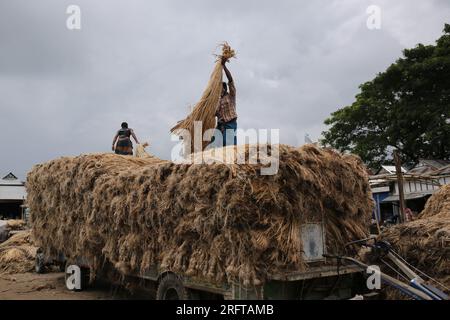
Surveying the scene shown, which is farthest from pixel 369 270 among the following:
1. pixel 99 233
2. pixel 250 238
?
pixel 99 233

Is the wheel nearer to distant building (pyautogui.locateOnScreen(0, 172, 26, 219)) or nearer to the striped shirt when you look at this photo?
the striped shirt

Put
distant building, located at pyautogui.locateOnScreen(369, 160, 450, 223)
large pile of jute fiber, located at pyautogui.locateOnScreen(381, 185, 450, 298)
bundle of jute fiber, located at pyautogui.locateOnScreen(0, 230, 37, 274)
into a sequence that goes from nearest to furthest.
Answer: large pile of jute fiber, located at pyautogui.locateOnScreen(381, 185, 450, 298) < bundle of jute fiber, located at pyautogui.locateOnScreen(0, 230, 37, 274) < distant building, located at pyautogui.locateOnScreen(369, 160, 450, 223)

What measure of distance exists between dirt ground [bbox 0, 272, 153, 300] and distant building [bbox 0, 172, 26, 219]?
23.0 m

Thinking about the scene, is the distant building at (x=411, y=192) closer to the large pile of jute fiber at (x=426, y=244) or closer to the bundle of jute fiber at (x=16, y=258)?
the large pile of jute fiber at (x=426, y=244)

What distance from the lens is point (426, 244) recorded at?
6.21 meters

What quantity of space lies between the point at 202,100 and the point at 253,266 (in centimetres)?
341

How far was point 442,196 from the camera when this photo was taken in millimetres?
8359

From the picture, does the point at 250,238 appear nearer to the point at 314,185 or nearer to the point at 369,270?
the point at 314,185

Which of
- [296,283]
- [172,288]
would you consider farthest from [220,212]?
[172,288]

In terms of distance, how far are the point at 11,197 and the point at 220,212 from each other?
31.7m

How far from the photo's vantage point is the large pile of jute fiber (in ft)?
19.7

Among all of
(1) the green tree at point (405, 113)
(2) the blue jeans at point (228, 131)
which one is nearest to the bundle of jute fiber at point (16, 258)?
(2) the blue jeans at point (228, 131)

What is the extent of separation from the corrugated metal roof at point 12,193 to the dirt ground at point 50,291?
23.2m

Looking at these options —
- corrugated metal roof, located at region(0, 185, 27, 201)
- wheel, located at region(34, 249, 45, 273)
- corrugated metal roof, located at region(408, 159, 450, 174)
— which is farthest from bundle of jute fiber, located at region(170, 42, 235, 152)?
corrugated metal roof, located at region(0, 185, 27, 201)
